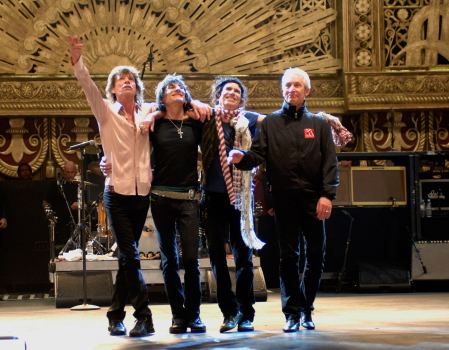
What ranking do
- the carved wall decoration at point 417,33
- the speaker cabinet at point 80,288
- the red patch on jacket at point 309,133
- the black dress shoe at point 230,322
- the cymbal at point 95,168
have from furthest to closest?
1. the carved wall decoration at point 417,33
2. the cymbal at point 95,168
3. the speaker cabinet at point 80,288
4. the red patch on jacket at point 309,133
5. the black dress shoe at point 230,322

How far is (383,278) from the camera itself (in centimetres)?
621

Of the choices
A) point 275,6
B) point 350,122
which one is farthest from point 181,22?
point 350,122

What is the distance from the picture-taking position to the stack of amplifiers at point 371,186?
654 cm

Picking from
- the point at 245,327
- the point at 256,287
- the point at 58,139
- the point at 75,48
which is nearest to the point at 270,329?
the point at 245,327

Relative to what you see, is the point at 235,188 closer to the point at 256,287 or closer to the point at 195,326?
the point at 195,326

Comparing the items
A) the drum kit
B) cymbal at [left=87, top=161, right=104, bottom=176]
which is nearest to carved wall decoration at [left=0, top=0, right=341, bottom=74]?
the drum kit

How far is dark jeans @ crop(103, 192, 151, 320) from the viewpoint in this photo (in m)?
3.17

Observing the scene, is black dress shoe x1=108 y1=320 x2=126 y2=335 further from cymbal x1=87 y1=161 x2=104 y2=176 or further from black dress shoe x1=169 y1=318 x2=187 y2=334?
cymbal x1=87 y1=161 x2=104 y2=176

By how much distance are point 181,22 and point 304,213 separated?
5.10 m

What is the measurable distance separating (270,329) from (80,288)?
2.52 m

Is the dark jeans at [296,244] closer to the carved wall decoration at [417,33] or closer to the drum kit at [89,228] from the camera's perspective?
the drum kit at [89,228]

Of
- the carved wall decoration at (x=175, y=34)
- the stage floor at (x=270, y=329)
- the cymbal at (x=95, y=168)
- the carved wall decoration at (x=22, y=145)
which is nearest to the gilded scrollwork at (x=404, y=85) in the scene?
the carved wall decoration at (x=175, y=34)

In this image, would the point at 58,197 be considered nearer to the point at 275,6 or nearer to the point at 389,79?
the point at 275,6

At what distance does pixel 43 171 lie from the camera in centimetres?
772
